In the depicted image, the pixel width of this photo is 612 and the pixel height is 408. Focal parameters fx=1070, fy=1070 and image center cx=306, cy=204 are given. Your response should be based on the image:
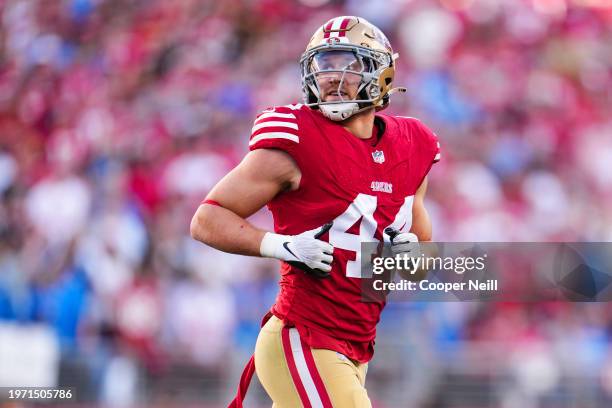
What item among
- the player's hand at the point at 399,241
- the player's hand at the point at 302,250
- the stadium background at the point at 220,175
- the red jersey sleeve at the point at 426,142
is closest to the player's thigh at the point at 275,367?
the player's hand at the point at 302,250

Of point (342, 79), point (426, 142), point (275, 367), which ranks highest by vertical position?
point (342, 79)

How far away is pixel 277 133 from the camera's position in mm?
3363

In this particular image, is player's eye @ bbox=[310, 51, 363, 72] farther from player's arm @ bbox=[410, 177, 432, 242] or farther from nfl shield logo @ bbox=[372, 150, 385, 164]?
player's arm @ bbox=[410, 177, 432, 242]

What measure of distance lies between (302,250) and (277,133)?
382 millimetres

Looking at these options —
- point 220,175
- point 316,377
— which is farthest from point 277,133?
point 220,175

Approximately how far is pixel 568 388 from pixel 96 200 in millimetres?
3660

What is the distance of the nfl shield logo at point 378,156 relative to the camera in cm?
355

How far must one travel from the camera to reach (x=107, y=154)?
8.33 meters

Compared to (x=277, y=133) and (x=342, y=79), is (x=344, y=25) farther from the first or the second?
(x=277, y=133)

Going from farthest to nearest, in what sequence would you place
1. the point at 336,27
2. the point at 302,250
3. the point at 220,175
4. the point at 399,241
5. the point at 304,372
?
the point at 220,175
the point at 336,27
the point at 399,241
the point at 304,372
the point at 302,250

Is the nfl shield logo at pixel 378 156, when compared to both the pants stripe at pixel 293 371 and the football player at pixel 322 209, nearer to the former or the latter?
the football player at pixel 322 209

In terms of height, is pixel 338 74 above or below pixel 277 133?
above

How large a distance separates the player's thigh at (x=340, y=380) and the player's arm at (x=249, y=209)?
0.28 metres

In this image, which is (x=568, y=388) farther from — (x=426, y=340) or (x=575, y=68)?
(x=575, y=68)
